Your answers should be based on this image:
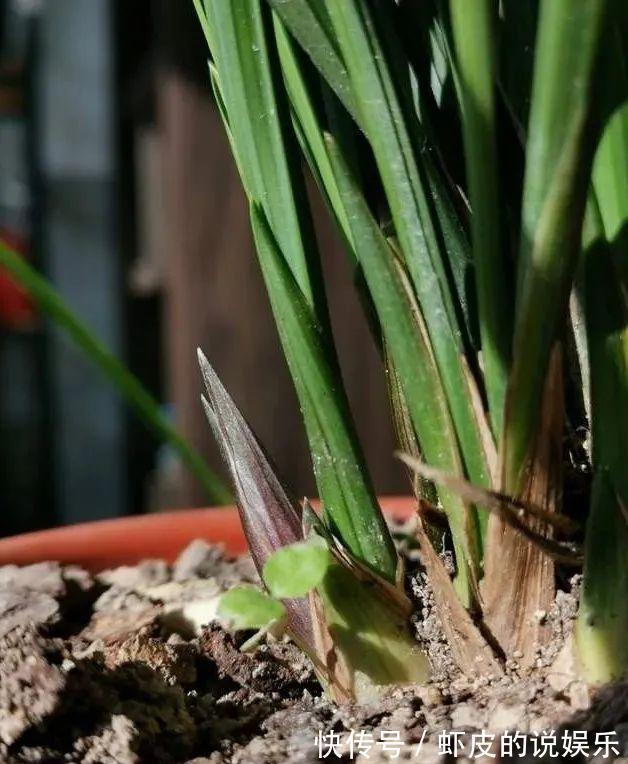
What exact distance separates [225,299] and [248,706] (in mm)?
953

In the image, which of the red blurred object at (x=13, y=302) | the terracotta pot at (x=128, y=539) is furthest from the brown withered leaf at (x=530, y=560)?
the red blurred object at (x=13, y=302)

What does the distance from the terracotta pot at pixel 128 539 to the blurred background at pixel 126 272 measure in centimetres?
61

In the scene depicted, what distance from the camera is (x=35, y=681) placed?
0.33 metres

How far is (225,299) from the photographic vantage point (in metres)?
1.30

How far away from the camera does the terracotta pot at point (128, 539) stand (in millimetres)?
566

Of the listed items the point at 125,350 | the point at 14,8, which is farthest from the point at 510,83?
the point at 14,8

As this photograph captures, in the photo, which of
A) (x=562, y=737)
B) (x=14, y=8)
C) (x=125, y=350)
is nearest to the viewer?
(x=562, y=737)

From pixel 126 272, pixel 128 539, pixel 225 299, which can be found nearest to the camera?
pixel 128 539

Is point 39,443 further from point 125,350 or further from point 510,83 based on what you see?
point 510,83

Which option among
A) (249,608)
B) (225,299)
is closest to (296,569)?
(249,608)

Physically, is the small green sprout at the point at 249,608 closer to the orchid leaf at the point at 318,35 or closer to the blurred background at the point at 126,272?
the orchid leaf at the point at 318,35

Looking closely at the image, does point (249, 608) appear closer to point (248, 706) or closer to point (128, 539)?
point (248, 706)

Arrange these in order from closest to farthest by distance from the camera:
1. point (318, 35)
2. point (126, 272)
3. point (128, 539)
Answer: point (318, 35) < point (128, 539) < point (126, 272)

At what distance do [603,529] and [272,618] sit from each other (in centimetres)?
13
